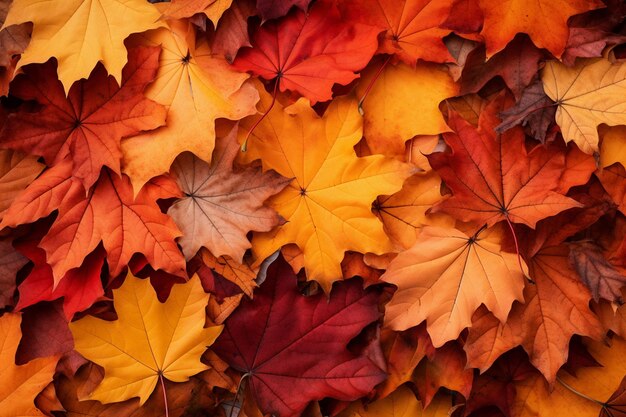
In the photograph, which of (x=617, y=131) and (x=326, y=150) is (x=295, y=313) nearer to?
(x=326, y=150)

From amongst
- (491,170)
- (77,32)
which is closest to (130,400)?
(77,32)

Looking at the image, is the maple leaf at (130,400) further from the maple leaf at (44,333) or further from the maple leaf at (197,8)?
the maple leaf at (197,8)

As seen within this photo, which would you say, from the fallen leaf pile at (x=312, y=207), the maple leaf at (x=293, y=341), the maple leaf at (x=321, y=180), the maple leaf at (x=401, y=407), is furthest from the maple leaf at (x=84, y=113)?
the maple leaf at (x=401, y=407)

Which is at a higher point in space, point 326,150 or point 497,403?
point 326,150

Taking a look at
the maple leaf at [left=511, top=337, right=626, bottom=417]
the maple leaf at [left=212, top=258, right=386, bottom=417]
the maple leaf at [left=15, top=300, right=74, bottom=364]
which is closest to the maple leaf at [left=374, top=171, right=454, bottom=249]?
the maple leaf at [left=212, top=258, right=386, bottom=417]

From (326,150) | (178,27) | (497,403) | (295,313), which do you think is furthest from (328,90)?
(497,403)

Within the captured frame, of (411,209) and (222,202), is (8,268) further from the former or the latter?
(411,209)
